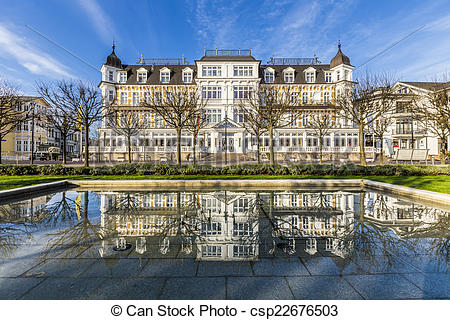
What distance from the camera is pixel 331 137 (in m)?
40.6

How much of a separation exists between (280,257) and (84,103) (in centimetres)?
2407

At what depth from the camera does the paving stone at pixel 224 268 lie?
3.13 m

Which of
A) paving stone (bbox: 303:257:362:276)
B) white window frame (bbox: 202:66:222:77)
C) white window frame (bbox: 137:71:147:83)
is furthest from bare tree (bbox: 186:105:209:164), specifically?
paving stone (bbox: 303:257:362:276)

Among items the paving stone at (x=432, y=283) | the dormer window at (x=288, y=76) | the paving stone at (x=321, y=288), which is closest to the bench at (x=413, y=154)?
the paving stone at (x=432, y=283)

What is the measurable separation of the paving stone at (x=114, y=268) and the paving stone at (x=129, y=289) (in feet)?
0.54

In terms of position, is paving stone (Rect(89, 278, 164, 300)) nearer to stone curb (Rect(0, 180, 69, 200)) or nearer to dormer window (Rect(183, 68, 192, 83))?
stone curb (Rect(0, 180, 69, 200))

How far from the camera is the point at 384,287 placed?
2.80 meters

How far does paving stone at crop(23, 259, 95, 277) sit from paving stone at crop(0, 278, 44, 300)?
15 centimetres

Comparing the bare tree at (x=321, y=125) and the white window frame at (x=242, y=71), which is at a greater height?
the white window frame at (x=242, y=71)

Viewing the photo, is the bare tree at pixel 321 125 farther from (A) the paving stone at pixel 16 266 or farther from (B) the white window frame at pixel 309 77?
(A) the paving stone at pixel 16 266

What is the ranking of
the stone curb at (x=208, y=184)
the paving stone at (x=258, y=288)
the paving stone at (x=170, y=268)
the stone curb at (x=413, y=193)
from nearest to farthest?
the paving stone at (x=258, y=288), the paving stone at (x=170, y=268), the stone curb at (x=413, y=193), the stone curb at (x=208, y=184)

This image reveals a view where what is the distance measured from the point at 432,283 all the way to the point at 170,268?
11.4ft

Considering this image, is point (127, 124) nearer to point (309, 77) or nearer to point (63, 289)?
point (63, 289)

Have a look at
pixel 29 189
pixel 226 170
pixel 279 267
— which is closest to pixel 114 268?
pixel 279 267
